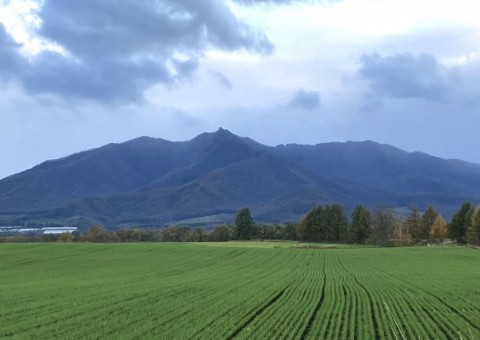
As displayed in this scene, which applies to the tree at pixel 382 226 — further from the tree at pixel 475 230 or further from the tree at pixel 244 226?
the tree at pixel 244 226

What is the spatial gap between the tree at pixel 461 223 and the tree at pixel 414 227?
8.07 meters

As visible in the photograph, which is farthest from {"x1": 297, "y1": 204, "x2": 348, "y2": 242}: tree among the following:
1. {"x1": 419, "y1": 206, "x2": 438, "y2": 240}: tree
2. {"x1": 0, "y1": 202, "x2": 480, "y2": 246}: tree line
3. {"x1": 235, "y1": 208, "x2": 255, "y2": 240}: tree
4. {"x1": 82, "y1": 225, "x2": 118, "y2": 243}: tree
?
{"x1": 82, "y1": 225, "x2": 118, "y2": 243}: tree

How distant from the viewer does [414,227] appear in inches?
5310

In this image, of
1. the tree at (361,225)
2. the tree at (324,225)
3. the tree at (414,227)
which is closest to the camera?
the tree at (414,227)

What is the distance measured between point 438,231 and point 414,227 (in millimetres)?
8403

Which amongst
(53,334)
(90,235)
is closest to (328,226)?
(90,235)

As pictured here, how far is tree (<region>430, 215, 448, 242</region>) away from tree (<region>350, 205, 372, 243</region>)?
609 inches

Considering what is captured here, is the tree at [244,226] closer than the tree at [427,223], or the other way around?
the tree at [427,223]

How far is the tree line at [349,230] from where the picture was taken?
126500mm

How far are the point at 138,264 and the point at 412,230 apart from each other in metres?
92.8

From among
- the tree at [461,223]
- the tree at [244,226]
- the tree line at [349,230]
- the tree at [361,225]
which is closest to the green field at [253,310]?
the tree at [461,223]

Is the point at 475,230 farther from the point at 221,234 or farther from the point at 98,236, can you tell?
the point at 98,236

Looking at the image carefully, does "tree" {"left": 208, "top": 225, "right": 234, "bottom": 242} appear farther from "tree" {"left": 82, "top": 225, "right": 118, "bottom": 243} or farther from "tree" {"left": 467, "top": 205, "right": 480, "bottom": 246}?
"tree" {"left": 467, "top": 205, "right": 480, "bottom": 246}

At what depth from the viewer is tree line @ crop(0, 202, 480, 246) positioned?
126500 millimetres
